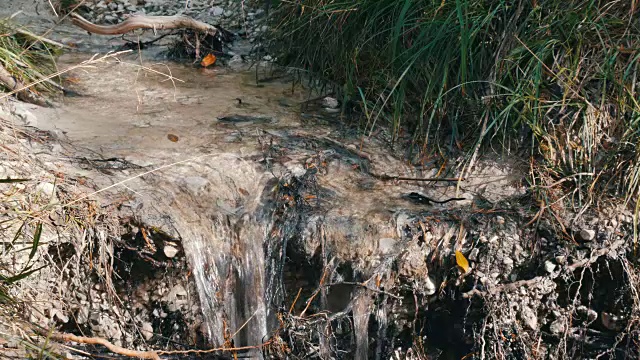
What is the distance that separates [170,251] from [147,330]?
1.09 ft

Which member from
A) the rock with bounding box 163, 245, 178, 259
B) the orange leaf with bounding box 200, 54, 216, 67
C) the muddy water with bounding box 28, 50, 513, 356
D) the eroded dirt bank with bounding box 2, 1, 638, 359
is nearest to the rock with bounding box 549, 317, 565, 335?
the eroded dirt bank with bounding box 2, 1, 638, 359

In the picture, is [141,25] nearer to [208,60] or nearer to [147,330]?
[208,60]

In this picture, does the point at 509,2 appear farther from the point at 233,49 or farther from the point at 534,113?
the point at 233,49

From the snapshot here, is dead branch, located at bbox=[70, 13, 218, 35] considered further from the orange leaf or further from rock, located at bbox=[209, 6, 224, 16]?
rock, located at bbox=[209, 6, 224, 16]

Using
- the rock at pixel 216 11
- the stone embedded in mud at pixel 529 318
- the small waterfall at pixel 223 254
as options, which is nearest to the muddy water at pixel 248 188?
the small waterfall at pixel 223 254

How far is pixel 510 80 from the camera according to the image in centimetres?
363

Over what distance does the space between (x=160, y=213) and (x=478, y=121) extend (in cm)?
152

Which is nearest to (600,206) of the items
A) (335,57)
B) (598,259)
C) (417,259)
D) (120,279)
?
(598,259)

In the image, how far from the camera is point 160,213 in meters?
3.18

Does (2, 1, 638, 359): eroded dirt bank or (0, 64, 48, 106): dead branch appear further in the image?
(0, 64, 48, 106): dead branch

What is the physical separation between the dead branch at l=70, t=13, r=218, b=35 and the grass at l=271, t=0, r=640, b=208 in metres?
1.11

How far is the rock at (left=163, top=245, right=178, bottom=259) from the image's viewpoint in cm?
315

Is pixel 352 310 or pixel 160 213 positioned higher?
pixel 160 213

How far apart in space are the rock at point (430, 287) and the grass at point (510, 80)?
0.60 metres
